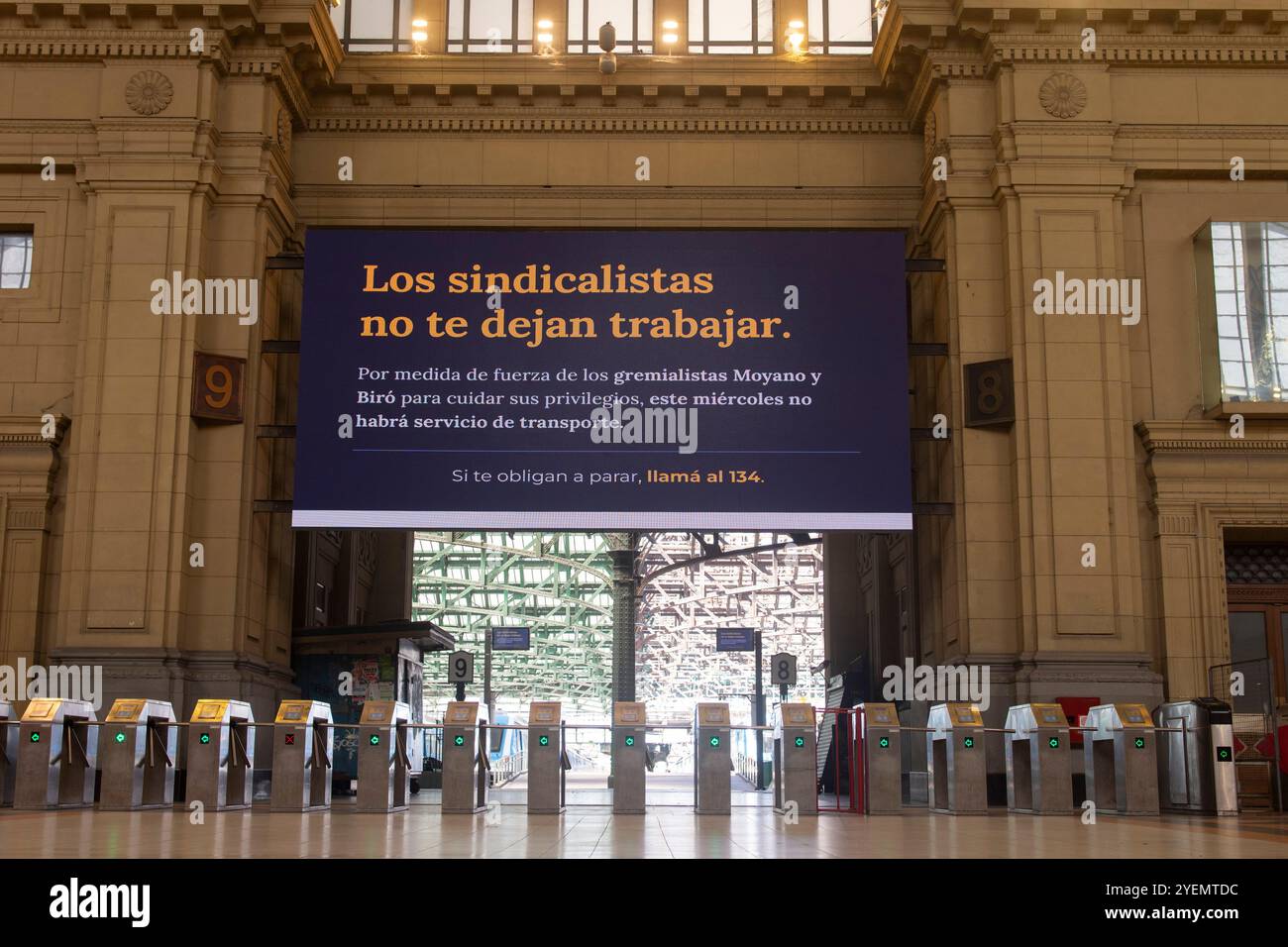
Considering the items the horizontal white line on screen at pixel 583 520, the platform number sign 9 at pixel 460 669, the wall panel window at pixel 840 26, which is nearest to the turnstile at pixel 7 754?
the horizontal white line on screen at pixel 583 520

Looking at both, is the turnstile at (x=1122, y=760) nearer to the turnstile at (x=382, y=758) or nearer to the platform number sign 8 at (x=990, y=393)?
the platform number sign 8 at (x=990, y=393)

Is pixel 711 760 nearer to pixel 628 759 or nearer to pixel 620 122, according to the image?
pixel 628 759

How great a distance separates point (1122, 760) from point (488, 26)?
49.1 feet

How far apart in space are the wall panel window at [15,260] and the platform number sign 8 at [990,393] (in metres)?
14.1

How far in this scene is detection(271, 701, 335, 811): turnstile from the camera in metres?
17.0

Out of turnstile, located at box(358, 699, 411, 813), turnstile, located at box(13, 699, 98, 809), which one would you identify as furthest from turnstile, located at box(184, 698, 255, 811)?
turnstile, located at box(358, 699, 411, 813)

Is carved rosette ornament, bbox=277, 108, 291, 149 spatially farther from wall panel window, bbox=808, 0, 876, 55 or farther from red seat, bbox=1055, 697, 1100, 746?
red seat, bbox=1055, 697, 1100, 746

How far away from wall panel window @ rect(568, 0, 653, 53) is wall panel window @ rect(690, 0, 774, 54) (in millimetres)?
755

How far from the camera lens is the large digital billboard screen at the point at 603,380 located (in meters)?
20.0

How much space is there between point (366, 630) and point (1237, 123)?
1543 centimetres

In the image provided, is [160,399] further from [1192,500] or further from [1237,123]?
[1237,123]

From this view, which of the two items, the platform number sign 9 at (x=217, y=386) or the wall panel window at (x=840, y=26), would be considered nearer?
the platform number sign 9 at (x=217, y=386)
